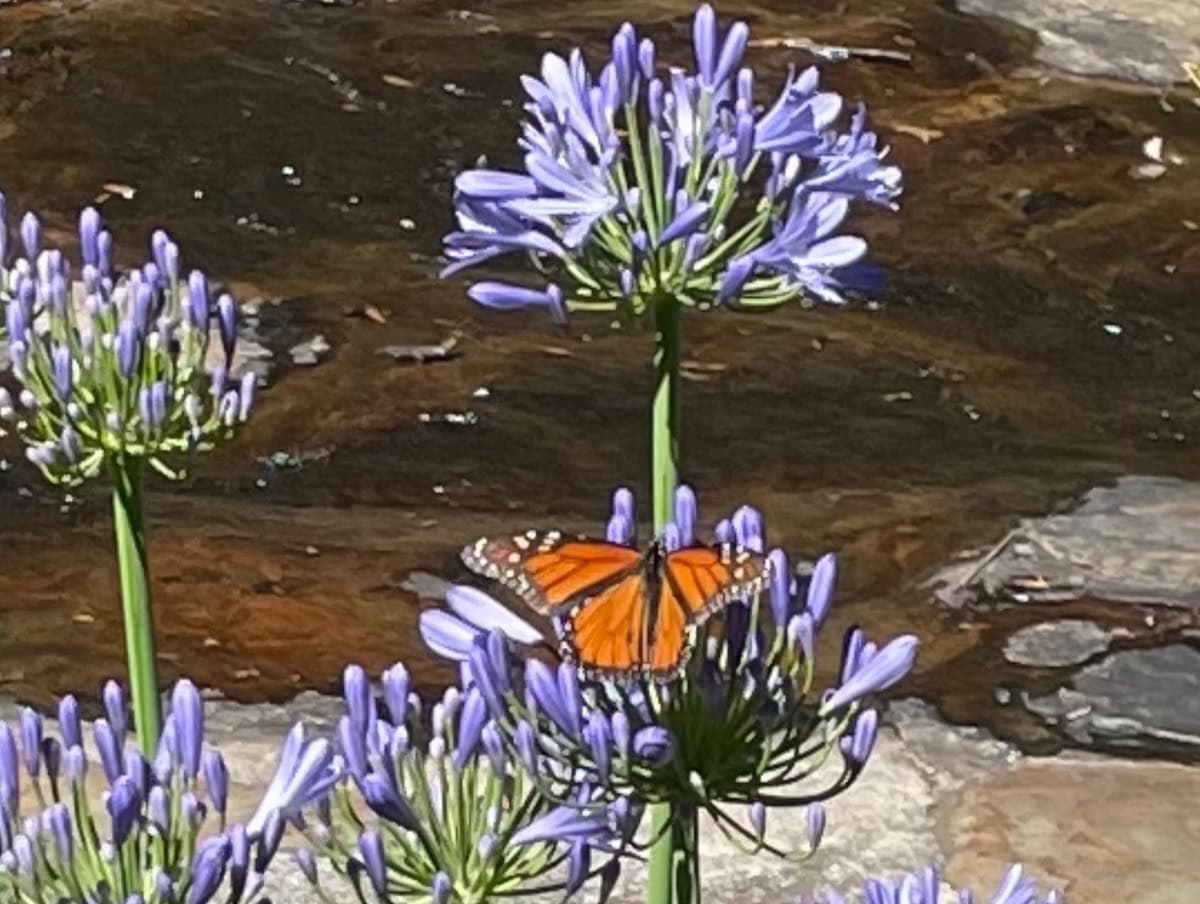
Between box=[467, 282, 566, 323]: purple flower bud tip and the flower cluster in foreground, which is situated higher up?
box=[467, 282, 566, 323]: purple flower bud tip

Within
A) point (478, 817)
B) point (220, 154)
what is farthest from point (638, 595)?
point (220, 154)

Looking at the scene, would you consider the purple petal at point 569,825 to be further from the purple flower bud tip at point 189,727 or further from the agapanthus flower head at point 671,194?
the agapanthus flower head at point 671,194

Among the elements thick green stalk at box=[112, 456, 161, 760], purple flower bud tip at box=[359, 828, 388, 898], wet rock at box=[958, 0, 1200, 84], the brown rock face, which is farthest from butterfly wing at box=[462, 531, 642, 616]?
wet rock at box=[958, 0, 1200, 84]

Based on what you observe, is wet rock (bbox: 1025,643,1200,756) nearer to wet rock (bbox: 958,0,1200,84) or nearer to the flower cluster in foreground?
the flower cluster in foreground

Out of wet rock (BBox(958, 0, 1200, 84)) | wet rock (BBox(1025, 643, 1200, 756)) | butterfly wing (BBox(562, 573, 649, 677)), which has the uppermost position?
butterfly wing (BBox(562, 573, 649, 677))

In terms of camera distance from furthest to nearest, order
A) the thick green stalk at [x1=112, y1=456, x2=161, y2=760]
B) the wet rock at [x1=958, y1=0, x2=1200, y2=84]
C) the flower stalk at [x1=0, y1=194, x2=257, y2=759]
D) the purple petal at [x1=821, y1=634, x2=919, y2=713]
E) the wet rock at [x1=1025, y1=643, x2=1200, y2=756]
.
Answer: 1. the wet rock at [x1=958, y1=0, x2=1200, y2=84]
2. the wet rock at [x1=1025, y1=643, x2=1200, y2=756]
3. the flower stalk at [x1=0, y1=194, x2=257, y2=759]
4. the thick green stalk at [x1=112, y1=456, x2=161, y2=760]
5. the purple petal at [x1=821, y1=634, x2=919, y2=713]

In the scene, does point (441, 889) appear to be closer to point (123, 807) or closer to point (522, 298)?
point (123, 807)

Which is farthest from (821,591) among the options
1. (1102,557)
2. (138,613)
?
(1102,557)
